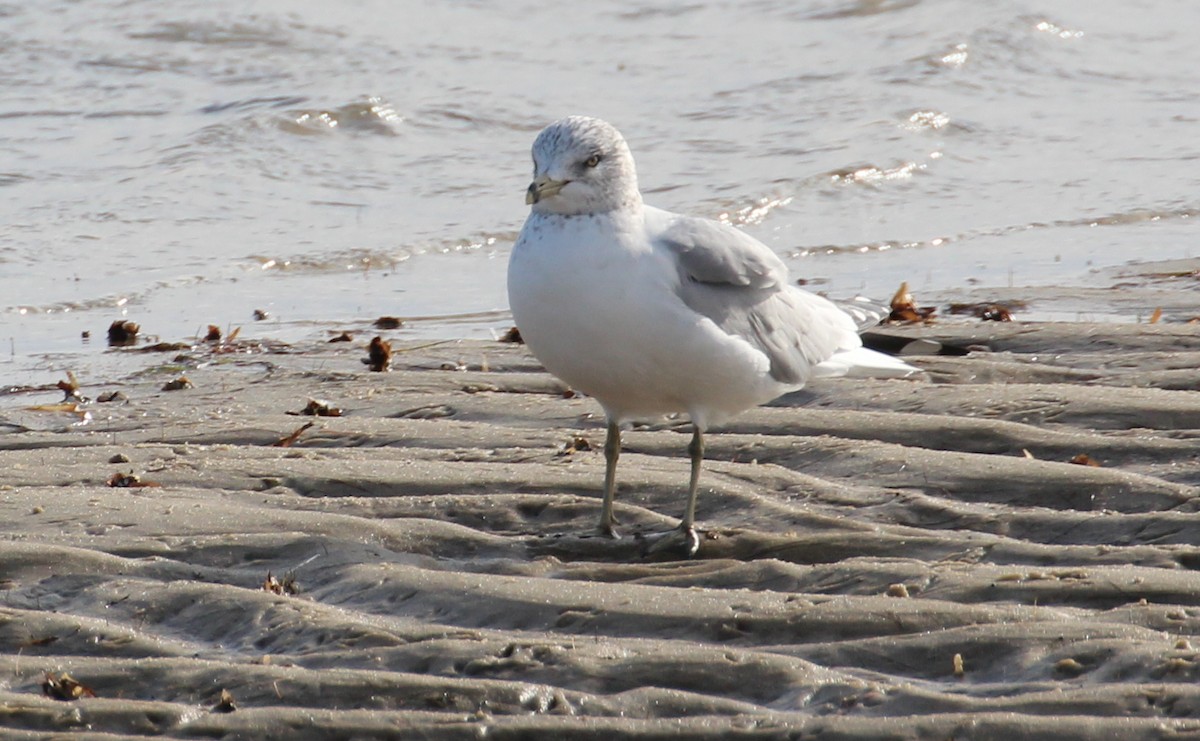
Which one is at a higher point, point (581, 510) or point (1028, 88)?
point (1028, 88)

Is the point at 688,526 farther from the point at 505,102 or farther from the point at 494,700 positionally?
the point at 505,102

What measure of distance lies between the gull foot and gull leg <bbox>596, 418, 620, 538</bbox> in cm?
13

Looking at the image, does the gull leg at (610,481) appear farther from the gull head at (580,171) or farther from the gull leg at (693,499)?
the gull head at (580,171)

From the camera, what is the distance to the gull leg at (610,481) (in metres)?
4.33

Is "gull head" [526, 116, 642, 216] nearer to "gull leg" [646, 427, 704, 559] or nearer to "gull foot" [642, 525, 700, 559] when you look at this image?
"gull leg" [646, 427, 704, 559]

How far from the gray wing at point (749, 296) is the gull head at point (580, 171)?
6.6 inches

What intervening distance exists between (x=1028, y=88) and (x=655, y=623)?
11.2 meters

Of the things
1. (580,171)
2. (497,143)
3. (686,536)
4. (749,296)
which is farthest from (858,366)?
(497,143)

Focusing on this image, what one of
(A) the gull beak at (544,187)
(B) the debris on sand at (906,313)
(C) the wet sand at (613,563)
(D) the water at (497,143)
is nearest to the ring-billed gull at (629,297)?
(A) the gull beak at (544,187)

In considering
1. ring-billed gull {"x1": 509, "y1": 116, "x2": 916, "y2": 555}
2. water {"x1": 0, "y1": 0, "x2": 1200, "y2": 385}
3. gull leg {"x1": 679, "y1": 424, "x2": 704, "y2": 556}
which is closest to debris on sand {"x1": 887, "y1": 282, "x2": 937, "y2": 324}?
water {"x1": 0, "y1": 0, "x2": 1200, "y2": 385}

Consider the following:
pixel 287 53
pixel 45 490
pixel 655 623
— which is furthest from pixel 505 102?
pixel 655 623

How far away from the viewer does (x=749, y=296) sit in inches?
182

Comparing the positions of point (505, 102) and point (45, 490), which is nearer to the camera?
point (45, 490)

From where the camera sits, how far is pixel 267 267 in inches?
362
